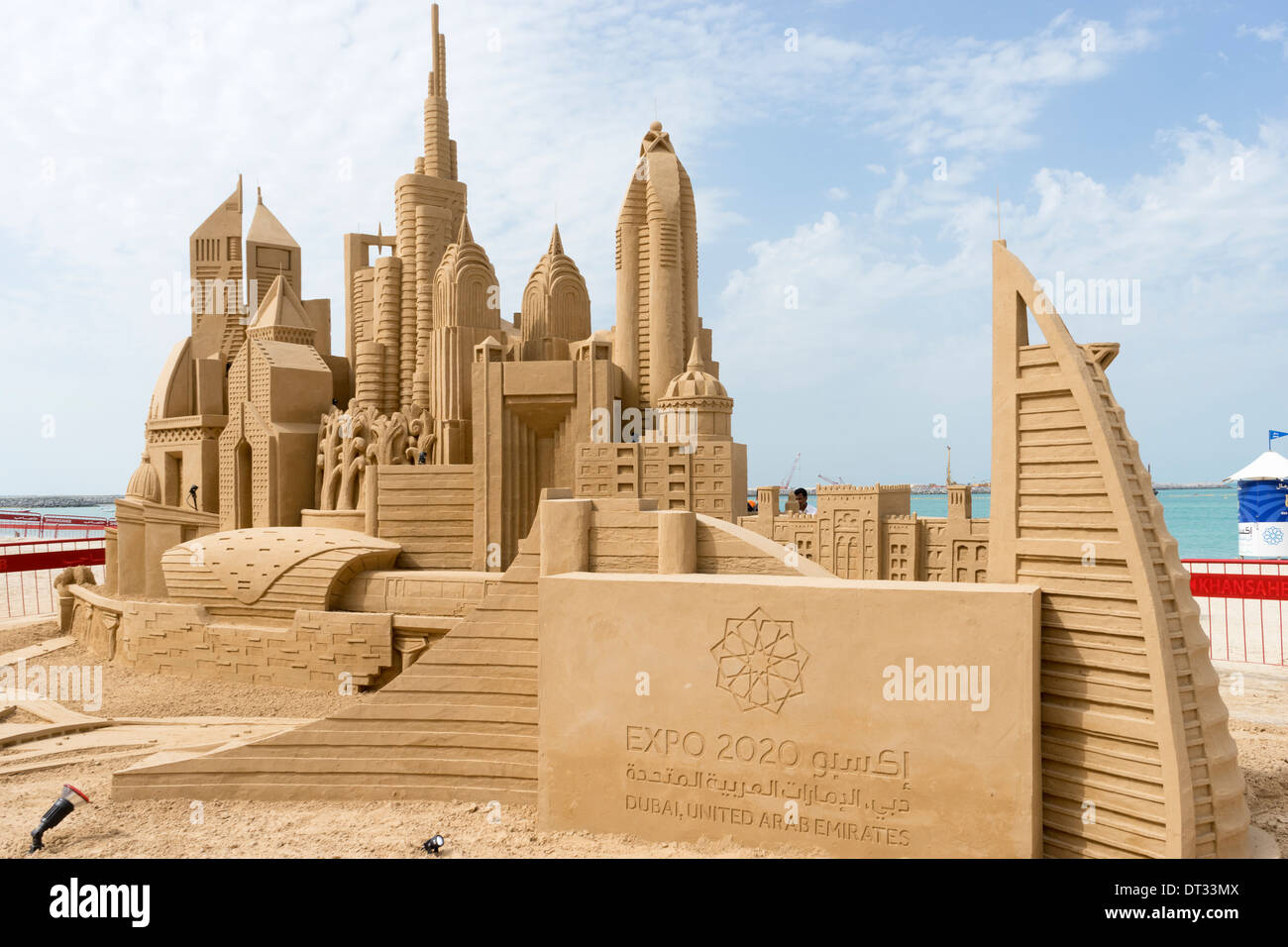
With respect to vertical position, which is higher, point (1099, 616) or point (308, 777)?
point (1099, 616)

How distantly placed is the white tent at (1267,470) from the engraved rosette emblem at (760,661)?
2236 cm

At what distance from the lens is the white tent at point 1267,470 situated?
2428 cm

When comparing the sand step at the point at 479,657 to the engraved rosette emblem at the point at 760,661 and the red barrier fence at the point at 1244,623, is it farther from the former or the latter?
the red barrier fence at the point at 1244,623

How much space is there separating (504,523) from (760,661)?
12416mm

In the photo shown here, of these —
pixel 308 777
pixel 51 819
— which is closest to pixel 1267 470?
pixel 308 777

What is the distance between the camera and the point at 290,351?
81.9 ft

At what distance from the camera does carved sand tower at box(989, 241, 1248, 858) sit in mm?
6773

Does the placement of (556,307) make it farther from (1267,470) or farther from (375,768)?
(1267,470)

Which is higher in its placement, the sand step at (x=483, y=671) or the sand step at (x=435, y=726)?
the sand step at (x=483, y=671)

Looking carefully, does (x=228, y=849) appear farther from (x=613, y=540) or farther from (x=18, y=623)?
(x=18, y=623)

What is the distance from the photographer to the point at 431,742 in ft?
30.8

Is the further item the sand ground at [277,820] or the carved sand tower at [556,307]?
the carved sand tower at [556,307]

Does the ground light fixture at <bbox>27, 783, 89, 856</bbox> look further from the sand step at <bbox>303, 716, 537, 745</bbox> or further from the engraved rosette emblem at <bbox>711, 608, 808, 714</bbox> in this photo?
the engraved rosette emblem at <bbox>711, 608, 808, 714</bbox>

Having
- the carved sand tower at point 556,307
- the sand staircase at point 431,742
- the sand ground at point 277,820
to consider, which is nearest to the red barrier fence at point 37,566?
the sand ground at point 277,820
